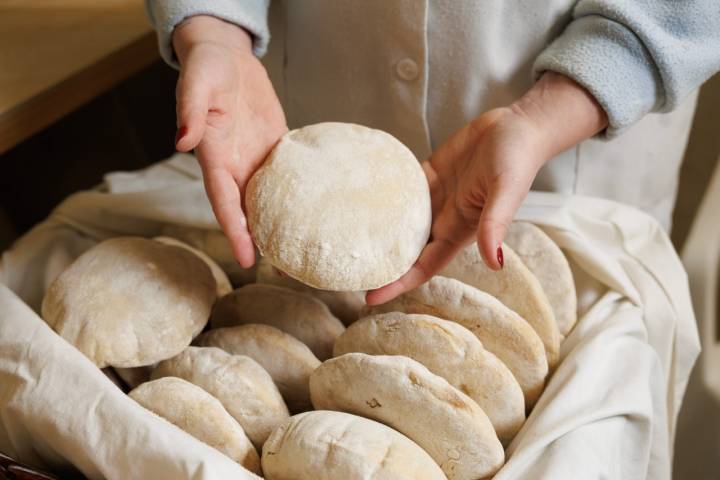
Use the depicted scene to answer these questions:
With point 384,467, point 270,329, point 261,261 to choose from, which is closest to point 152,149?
point 261,261

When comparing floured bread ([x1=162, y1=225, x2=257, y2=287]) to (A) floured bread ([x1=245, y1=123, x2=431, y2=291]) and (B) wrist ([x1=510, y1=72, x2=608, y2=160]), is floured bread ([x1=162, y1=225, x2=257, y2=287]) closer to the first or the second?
(A) floured bread ([x1=245, y1=123, x2=431, y2=291])

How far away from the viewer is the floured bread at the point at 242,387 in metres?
0.71

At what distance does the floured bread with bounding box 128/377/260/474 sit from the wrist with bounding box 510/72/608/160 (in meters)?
0.48

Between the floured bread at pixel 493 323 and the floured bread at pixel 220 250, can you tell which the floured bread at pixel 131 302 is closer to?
the floured bread at pixel 220 250

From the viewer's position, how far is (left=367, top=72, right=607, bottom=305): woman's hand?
2.35 feet

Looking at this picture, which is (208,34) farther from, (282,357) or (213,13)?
(282,357)

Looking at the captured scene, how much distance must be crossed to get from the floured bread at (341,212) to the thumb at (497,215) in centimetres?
9

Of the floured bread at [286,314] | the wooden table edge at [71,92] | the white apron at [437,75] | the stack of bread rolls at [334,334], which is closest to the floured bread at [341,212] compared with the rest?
the stack of bread rolls at [334,334]

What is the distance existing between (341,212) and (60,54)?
77 centimetres

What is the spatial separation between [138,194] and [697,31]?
2.56 feet

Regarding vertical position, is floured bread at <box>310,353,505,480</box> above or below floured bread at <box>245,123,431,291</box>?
below

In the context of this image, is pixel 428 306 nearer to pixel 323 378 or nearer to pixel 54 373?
pixel 323 378

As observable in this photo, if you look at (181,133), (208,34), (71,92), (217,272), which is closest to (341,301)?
(217,272)

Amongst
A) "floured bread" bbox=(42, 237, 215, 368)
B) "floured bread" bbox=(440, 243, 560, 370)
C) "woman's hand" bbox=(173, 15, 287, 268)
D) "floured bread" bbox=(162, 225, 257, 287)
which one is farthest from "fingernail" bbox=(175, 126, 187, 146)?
"floured bread" bbox=(440, 243, 560, 370)
